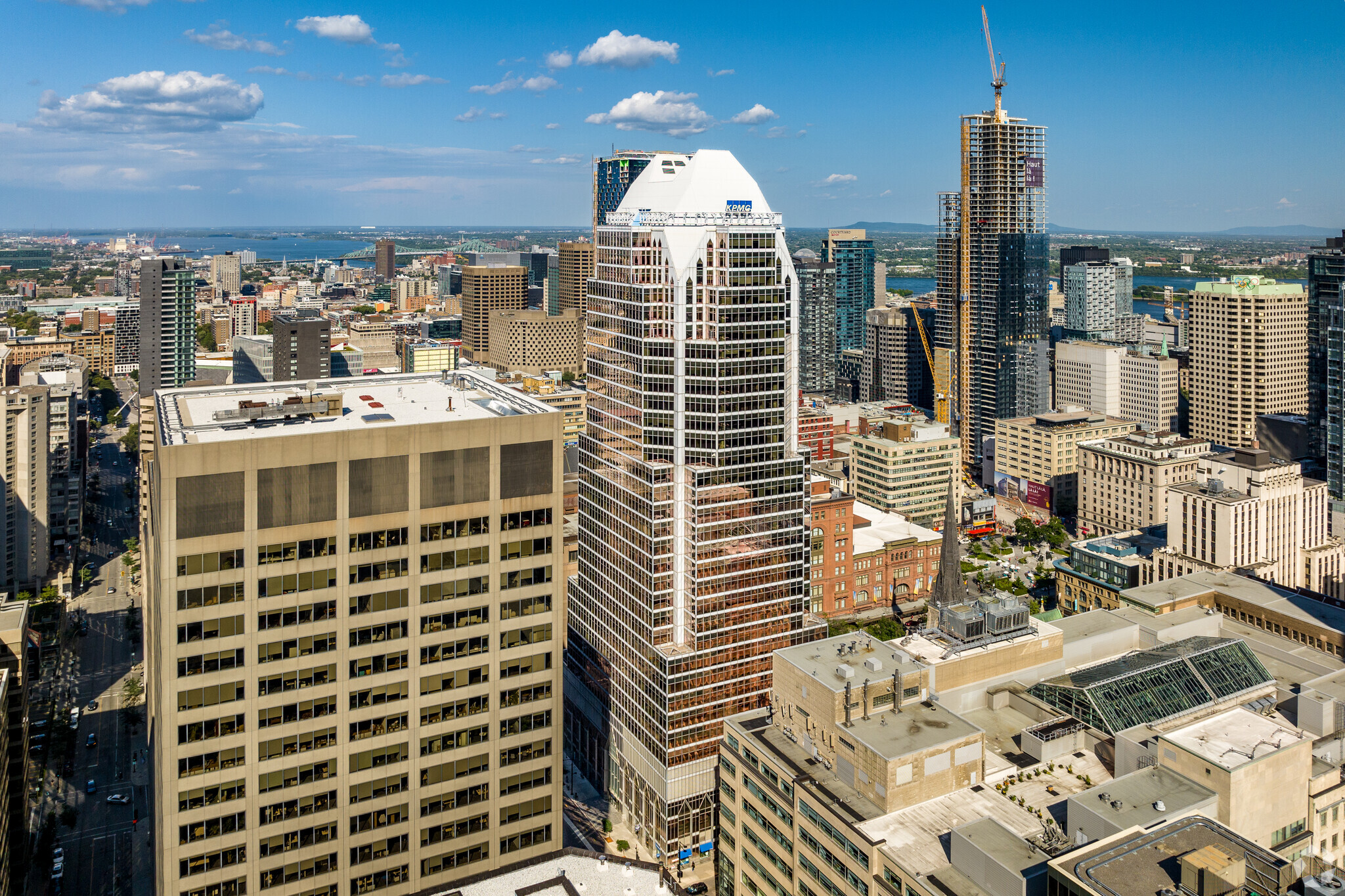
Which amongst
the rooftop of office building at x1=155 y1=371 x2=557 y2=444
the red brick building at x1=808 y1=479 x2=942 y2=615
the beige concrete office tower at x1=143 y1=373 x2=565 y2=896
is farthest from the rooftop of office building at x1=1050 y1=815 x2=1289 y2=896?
the red brick building at x1=808 y1=479 x2=942 y2=615

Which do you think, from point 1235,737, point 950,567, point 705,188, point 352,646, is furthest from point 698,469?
point 950,567

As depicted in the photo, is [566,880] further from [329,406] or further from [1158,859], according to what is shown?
[329,406]

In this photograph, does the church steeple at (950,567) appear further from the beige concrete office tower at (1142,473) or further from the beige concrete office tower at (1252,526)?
the beige concrete office tower at (1142,473)

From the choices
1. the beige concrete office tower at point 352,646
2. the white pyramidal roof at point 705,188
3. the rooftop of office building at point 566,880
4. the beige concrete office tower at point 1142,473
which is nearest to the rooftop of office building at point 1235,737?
the rooftop of office building at point 566,880

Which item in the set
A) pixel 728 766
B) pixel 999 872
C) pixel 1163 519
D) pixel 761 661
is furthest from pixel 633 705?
pixel 1163 519

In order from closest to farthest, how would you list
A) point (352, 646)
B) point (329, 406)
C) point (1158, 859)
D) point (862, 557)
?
point (1158, 859) → point (352, 646) → point (329, 406) → point (862, 557)

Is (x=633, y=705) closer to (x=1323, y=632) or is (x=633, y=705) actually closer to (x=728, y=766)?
(x=728, y=766)
